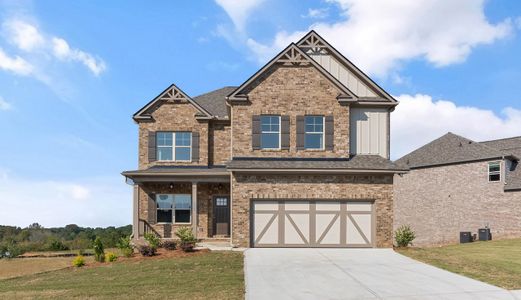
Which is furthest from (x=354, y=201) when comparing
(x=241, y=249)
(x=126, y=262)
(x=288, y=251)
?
(x=126, y=262)

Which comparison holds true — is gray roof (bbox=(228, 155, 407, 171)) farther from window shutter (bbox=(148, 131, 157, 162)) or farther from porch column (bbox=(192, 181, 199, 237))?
window shutter (bbox=(148, 131, 157, 162))

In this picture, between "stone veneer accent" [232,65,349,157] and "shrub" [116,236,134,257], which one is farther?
"stone veneer accent" [232,65,349,157]

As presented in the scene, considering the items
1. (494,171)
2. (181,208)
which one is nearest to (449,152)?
(494,171)

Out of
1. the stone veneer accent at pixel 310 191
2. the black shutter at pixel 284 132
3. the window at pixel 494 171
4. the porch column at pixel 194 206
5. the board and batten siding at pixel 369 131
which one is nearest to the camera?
the stone veneer accent at pixel 310 191

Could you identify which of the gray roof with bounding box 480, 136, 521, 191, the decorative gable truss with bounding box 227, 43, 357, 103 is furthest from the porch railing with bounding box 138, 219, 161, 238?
the gray roof with bounding box 480, 136, 521, 191

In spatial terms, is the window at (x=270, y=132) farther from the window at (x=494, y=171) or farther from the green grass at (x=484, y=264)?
the window at (x=494, y=171)

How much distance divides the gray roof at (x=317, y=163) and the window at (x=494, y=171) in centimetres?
1345

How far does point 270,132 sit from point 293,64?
11.3ft

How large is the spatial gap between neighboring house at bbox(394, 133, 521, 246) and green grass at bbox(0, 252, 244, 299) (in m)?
17.5

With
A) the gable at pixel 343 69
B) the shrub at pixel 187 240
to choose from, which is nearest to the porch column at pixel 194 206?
the shrub at pixel 187 240

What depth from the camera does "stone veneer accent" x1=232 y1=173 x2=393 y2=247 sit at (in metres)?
20.2

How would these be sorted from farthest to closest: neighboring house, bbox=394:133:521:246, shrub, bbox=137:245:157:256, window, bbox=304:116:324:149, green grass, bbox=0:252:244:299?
1. neighboring house, bbox=394:133:521:246
2. window, bbox=304:116:324:149
3. shrub, bbox=137:245:157:256
4. green grass, bbox=0:252:244:299

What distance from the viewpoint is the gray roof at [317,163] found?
20.0 meters

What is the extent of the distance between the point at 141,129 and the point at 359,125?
11.6 metres
